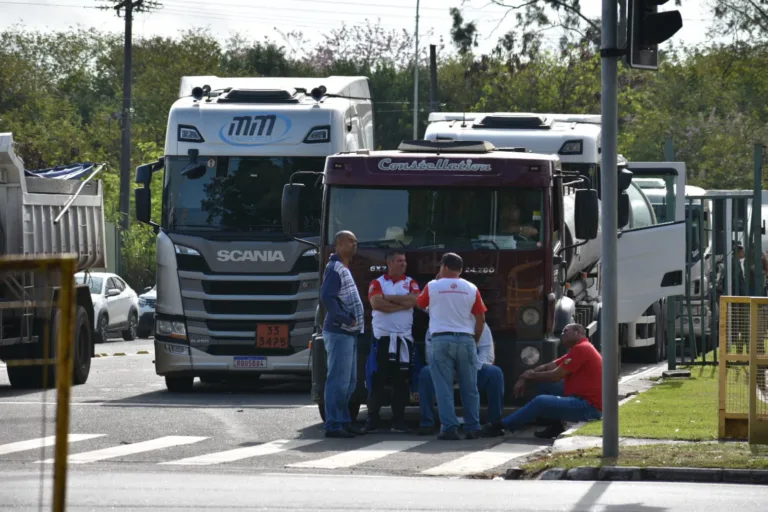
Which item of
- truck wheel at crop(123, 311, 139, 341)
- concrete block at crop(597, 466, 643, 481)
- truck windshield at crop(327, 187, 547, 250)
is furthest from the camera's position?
truck wheel at crop(123, 311, 139, 341)

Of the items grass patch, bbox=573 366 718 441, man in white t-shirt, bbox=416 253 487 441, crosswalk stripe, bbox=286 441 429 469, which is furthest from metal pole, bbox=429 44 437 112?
crosswalk stripe, bbox=286 441 429 469

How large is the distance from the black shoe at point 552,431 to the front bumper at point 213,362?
4.83 metres

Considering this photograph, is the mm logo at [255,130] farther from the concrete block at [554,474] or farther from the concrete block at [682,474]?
the concrete block at [682,474]

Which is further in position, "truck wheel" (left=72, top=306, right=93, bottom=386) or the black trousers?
"truck wheel" (left=72, top=306, right=93, bottom=386)

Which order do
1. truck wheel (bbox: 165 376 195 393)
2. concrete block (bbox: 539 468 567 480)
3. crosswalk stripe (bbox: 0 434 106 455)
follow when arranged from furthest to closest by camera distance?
truck wheel (bbox: 165 376 195 393)
concrete block (bbox: 539 468 567 480)
crosswalk stripe (bbox: 0 434 106 455)

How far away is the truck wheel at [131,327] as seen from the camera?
119 ft

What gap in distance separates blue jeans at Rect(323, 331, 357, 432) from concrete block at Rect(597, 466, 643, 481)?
375 centimetres

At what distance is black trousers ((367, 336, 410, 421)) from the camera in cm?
1418

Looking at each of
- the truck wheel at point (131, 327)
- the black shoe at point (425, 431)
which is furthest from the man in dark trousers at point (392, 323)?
the truck wheel at point (131, 327)

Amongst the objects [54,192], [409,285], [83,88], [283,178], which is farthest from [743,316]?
[83,88]

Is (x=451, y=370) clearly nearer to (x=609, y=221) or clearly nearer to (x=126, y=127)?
(x=609, y=221)

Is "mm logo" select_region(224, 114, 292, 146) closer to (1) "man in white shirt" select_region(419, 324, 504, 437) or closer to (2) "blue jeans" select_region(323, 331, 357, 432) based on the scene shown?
(2) "blue jeans" select_region(323, 331, 357, 432)

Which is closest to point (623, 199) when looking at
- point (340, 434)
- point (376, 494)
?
point (340, 434)

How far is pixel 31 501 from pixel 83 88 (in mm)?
91426
